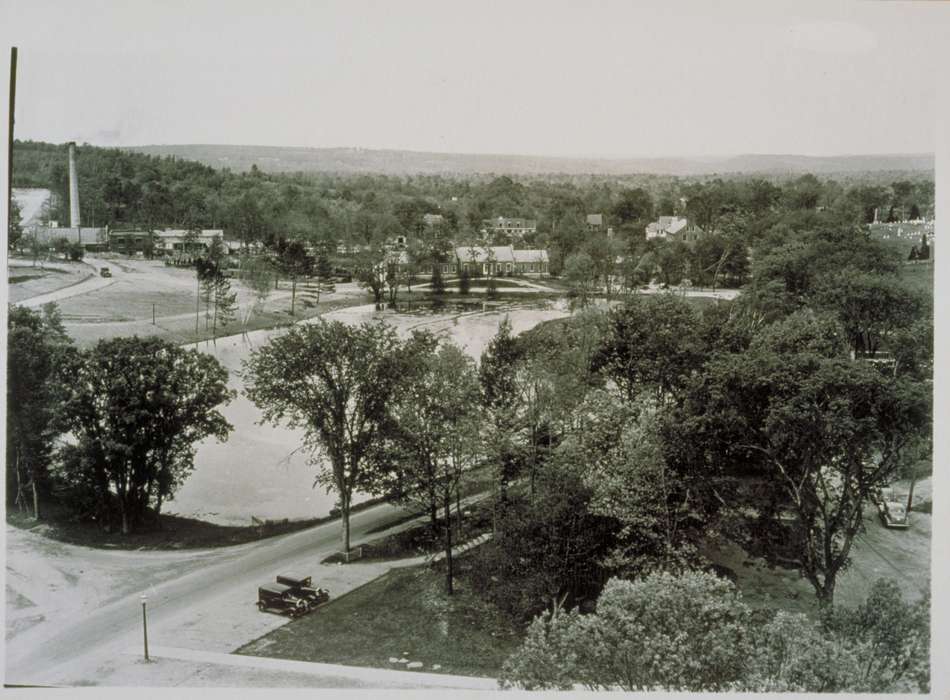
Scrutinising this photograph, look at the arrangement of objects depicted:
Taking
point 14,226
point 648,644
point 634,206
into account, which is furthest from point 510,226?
point 14,226

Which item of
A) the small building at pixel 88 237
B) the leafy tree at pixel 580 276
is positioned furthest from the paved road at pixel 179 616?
the leafy tree at pixel 580 276

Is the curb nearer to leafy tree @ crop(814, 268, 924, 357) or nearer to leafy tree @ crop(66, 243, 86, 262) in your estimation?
leafy tree @ crop(66, 243, 86, 262)

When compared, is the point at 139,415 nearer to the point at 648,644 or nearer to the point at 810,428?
the point at 648,644

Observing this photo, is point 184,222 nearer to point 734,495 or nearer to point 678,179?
point 678,179

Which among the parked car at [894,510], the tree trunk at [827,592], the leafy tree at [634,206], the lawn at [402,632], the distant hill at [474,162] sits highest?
the distant hill at [474,162]

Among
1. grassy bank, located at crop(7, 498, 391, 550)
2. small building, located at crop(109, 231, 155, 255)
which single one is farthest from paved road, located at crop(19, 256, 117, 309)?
grassy bank, located at crop(7, 498, 391, 550)

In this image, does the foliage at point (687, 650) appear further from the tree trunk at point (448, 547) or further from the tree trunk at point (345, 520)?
the tree trunk at point (345, 520)
